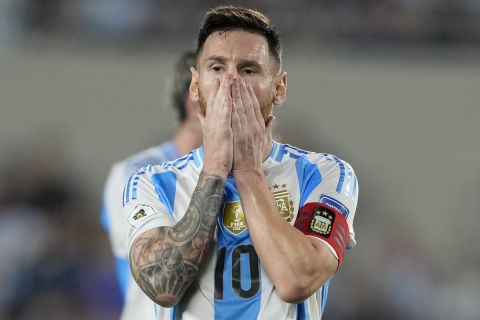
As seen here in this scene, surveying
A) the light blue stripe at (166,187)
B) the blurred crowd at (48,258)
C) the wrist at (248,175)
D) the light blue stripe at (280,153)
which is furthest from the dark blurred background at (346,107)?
the wrist at (248,175)

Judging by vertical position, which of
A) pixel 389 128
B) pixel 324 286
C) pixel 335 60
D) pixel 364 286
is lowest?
pixel 364 286

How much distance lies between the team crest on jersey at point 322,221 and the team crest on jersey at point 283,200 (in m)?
0.11

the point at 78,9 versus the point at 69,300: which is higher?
the point at 78,9

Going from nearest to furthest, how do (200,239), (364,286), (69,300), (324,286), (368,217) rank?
(200,239), (324,286), (69,300), (364,286), (368,217)

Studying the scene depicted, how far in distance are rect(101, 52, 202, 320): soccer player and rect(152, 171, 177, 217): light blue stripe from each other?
1.70 meters

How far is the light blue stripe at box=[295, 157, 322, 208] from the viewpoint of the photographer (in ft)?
10.6

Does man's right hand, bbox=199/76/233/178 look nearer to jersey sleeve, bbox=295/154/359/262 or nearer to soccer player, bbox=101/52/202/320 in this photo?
jersey sleeve, bbox=295/154/359/262

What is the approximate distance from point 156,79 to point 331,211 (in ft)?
24.5

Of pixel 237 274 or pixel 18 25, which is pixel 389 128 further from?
pixel 237 274

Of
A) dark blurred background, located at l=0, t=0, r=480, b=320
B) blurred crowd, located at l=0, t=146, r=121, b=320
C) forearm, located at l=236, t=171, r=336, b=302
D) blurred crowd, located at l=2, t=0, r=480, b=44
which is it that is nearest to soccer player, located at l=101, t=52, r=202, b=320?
forearm, located at l=236, t=171, r=336, b=302

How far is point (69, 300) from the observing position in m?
8.27

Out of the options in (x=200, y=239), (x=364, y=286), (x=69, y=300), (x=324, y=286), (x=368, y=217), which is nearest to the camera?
(x=200, y=239)

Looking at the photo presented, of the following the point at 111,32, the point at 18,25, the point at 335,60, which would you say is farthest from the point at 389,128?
the point at 18,25

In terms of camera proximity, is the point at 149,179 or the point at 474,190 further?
the point at 474,190
